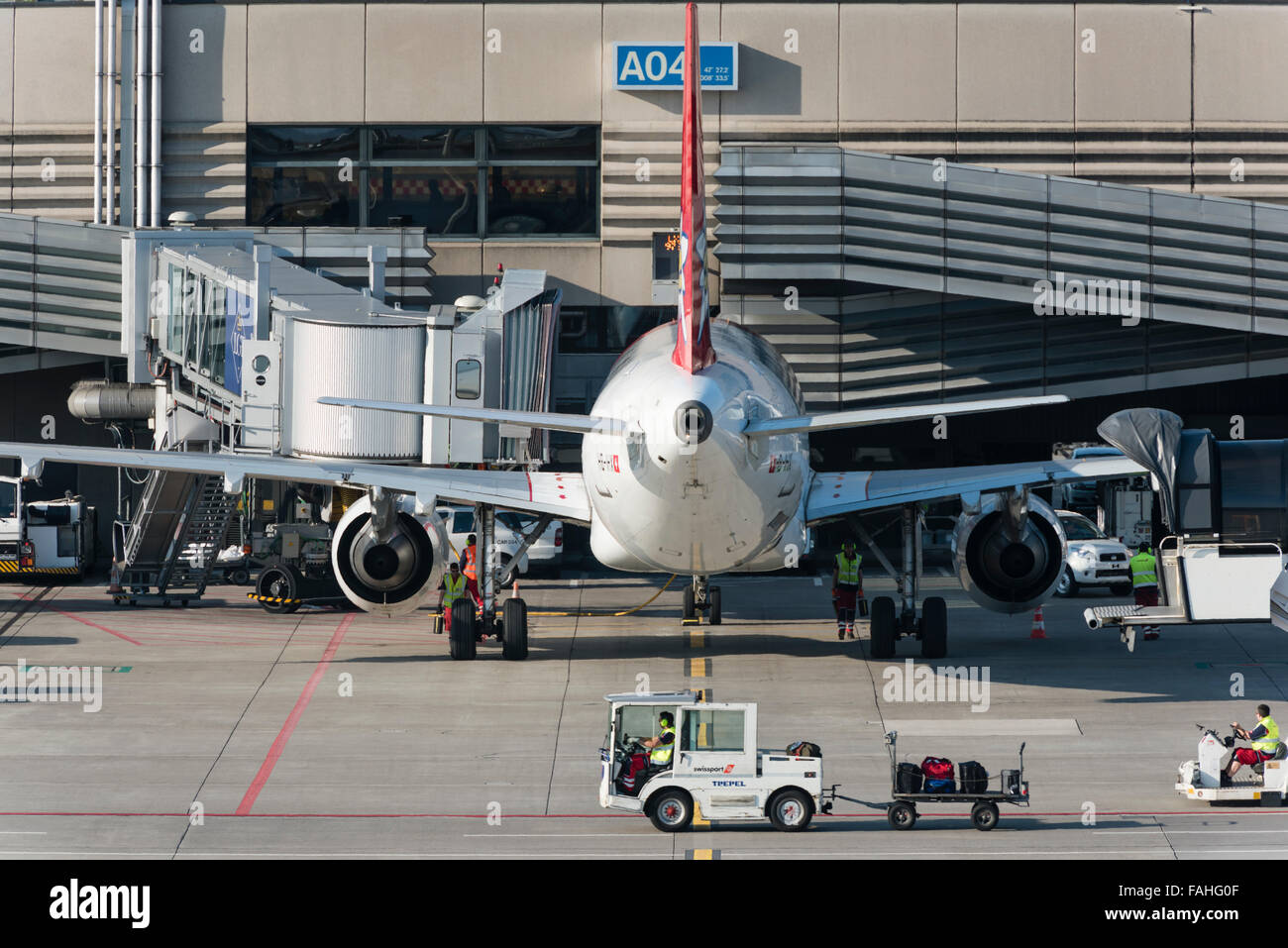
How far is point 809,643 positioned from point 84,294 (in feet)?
78.2

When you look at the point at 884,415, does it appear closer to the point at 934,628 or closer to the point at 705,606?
the point at 934,628

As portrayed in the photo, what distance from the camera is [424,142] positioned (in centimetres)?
5097

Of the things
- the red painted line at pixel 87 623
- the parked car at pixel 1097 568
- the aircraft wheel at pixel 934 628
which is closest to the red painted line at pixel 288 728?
the red painted line at pixel 87 623

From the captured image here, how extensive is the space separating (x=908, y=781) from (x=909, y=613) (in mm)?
12039

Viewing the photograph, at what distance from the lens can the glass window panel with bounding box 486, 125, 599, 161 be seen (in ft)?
167

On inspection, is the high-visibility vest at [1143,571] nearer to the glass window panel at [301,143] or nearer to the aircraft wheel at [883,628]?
the aircraft wheel at [883,628]

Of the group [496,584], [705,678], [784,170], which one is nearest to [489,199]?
[784,170]

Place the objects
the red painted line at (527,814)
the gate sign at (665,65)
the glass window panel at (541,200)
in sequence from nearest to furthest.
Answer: the red painted line at (527,814) → the gate sign at (665,65) → the glass window panel at (541,200)

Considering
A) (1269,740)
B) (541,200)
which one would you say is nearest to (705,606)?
(1269,740)

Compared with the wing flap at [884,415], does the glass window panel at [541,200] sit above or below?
above

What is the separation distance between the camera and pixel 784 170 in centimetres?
4594

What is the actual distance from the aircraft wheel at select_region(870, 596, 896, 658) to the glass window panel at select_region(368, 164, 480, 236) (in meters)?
22.7

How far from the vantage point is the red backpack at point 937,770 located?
72.2 feet

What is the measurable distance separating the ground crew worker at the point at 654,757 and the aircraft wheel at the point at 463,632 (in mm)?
11421
